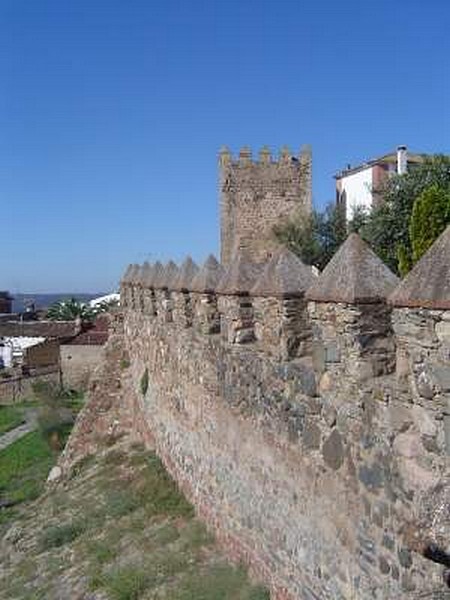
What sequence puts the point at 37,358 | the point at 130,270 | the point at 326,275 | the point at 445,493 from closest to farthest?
the point at 445,493
the point at 326,275
the point at 130,270
the point at 37,358

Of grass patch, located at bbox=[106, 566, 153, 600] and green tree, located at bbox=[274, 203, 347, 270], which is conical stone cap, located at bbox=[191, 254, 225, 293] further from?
green tree, located at bbox=[274, 203, 347, 270]

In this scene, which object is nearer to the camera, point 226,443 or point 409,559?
point 409,559

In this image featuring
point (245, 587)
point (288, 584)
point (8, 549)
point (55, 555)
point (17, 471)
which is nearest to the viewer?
point (288, 584)

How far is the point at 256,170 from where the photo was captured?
2677 centimetres

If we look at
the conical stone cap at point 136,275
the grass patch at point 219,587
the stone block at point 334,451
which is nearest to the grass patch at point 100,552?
the grass patch at point 219,587

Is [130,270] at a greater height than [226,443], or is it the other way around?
[130,270]

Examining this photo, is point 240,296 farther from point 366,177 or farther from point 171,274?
point 366,177

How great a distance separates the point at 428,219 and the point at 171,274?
4498mm

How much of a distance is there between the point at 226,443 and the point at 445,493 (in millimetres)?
3991

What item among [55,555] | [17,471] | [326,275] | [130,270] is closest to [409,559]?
[326,275]

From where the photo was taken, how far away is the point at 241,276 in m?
6.40

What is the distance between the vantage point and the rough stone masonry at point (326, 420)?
3703mm

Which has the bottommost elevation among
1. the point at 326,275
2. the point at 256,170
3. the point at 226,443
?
the point at 226,443

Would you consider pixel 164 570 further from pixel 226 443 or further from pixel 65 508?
pixel 65 508
